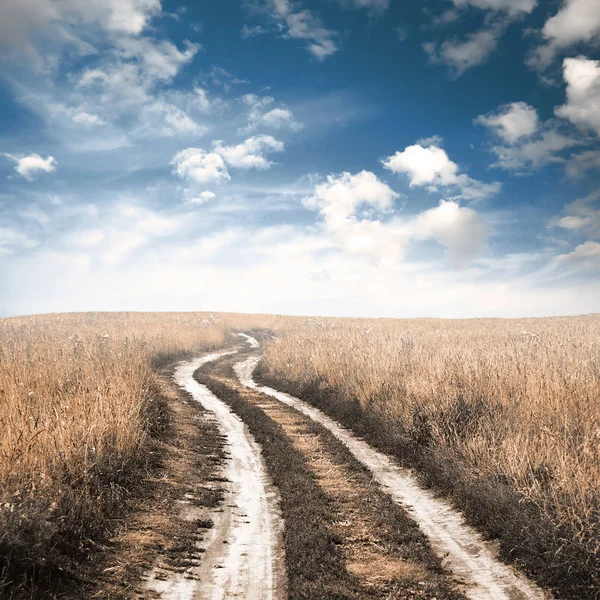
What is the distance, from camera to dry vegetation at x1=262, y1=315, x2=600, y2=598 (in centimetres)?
512

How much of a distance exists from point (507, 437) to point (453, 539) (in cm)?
217

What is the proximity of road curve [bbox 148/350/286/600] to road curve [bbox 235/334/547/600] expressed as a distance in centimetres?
196

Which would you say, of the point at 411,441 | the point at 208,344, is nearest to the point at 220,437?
the point at 411,441

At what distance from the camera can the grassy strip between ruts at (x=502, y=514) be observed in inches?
185

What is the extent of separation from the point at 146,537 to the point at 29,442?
76.2 inches

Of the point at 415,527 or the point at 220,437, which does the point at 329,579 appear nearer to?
the point at 415,527

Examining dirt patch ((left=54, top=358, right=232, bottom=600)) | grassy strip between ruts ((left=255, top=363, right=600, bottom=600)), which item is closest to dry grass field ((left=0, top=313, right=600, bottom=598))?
grassy strip between ruts ((left=255, top=363, right=600, bottom=600))

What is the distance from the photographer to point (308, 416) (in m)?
13.3

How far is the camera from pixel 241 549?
5.53 m

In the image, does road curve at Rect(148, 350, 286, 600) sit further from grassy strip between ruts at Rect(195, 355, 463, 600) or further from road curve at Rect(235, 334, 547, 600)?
road curve at Rect(235, 334, 547, 600)

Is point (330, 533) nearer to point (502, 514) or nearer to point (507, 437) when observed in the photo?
point (502, 514)

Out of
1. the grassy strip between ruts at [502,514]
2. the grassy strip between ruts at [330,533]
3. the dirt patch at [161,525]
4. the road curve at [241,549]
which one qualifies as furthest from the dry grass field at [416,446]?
the road curve at [241,549]

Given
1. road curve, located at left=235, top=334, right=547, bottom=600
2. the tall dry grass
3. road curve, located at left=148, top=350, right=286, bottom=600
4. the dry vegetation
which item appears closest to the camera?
the tall dry grass

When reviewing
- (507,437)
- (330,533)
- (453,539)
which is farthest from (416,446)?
(330,533)
